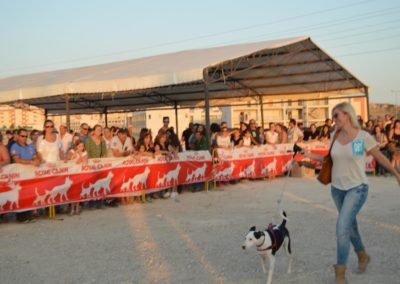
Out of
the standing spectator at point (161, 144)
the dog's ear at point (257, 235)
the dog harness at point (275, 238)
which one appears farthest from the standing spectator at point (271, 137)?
the dog's ear at point (257, 235)

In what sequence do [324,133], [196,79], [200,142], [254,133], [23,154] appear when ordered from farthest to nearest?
[324,133] < [254,133] < [200,142] < [196,79] < [23,154]

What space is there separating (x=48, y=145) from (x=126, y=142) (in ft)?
7.72

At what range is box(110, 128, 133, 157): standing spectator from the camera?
12.6 meters

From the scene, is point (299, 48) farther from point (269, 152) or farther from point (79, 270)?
point (79, 270)

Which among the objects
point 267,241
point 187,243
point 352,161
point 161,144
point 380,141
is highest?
point 161,144

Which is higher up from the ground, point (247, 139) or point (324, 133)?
point (324, 133)

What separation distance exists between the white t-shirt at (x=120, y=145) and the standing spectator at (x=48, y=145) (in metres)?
1.75

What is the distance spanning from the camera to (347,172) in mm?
5320

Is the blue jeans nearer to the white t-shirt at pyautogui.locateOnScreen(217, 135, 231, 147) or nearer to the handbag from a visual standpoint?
the handbag

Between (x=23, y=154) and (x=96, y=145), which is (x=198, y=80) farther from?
(x=23, y=154)

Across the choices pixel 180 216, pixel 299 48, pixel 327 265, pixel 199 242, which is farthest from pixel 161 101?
pixel 327 265

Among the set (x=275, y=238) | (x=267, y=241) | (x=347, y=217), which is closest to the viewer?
(x=347, y=217)

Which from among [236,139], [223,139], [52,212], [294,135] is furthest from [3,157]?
[294,135]

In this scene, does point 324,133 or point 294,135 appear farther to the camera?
point 324,133
